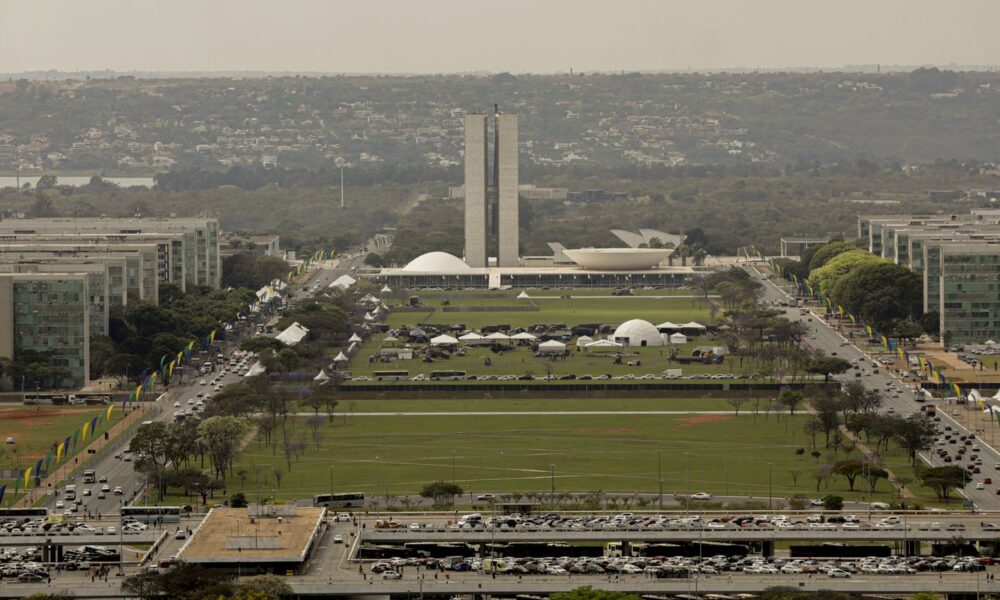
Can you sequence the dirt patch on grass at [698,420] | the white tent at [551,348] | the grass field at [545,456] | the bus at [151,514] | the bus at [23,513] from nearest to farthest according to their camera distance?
the bus at [151,514] < the bus at [23,513] < the grass field at [545,456] < the dirt patch on grass at [698,420] < the white tent at [551,348]

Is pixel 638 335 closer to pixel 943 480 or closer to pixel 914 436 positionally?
pixel 914 436

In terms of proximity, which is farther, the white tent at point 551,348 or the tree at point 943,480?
the white tent at point 551,348

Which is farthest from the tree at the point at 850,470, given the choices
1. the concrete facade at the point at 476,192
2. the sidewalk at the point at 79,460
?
the concrete facade at the point at 476,192

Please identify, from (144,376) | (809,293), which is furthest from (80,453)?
(809,293)

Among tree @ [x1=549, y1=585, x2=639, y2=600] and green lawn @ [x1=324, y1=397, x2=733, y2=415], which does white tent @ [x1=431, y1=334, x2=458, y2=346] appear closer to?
green lawn @ [x1=324, y1=397, x2=733, y2=415]

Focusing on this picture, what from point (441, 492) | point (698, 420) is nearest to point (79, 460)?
point (441, 492)

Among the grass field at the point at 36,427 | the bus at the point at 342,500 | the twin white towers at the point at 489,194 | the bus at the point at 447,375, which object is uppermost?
the twin white towers at the point at 489,194

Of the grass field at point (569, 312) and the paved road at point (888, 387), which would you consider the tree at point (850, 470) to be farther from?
the grass field at point (569, 312)
